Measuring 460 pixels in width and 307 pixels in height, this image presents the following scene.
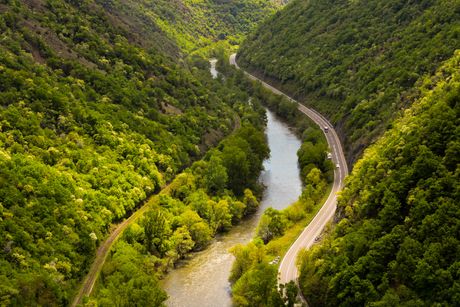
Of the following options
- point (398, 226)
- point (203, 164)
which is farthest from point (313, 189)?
point (398, 226)

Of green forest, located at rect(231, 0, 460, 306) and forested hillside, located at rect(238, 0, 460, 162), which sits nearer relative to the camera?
green forest, located at rect(231, 0, 460, 306)

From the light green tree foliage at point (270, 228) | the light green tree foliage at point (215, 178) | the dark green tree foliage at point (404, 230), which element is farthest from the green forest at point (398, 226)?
the light green tree foliage at point (215, 178)

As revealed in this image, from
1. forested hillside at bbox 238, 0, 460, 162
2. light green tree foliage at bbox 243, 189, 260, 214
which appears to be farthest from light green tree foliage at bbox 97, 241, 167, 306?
forested hillside at bbox 238, 0, 460, 162

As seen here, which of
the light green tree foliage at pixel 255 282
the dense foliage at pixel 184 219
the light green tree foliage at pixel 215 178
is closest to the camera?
the light green tree foliage at pixel 255 282

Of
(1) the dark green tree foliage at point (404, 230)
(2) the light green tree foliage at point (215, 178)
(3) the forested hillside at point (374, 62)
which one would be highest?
(3) the forested hillside at point (374, 62)

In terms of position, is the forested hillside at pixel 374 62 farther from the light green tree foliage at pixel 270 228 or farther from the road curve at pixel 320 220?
the light green tree foliage at pixel 270 228

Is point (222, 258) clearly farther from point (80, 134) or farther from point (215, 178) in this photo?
point (80, 134)

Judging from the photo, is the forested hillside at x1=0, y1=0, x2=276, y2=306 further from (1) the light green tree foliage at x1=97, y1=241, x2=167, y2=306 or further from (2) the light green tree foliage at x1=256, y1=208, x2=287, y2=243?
(2) the light green tree foliage at x1=256, y1=208, x2=287, y2=243
